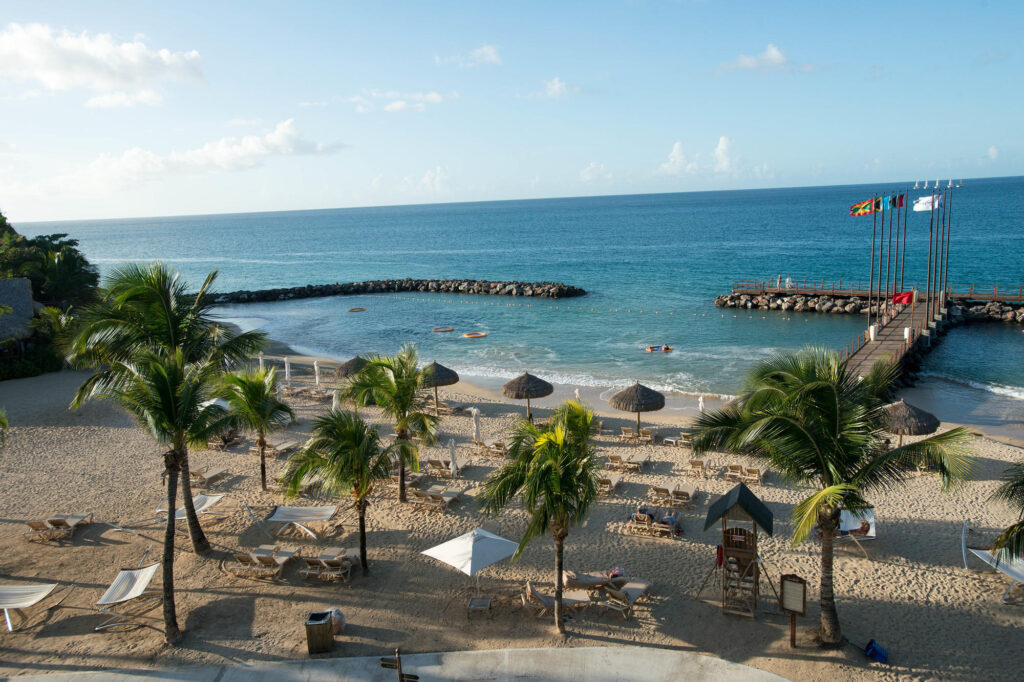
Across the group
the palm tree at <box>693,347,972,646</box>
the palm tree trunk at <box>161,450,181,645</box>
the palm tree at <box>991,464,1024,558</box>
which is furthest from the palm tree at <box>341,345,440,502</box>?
the palm tree at <box>991,464,1024,558</box>

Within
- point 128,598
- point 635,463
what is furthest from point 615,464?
point 128,598

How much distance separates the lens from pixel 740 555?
9773 millimetres

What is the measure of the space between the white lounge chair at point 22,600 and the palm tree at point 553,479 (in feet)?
22.7

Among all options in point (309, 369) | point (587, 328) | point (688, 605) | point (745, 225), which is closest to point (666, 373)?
point (587, 328)

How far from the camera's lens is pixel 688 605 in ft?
32.3

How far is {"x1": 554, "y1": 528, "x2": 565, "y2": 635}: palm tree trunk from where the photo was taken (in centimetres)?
886

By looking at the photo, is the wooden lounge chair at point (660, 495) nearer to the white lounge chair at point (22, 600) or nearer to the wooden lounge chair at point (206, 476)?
the wooden lounge chair at point (206, 476)

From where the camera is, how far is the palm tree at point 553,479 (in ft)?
27.1

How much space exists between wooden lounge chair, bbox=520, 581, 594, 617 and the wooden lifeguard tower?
75.6 inches

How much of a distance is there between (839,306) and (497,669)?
123 ft

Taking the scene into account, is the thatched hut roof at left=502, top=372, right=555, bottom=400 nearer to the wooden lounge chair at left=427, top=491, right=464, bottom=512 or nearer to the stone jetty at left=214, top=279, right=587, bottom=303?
the wooden lounge chair at left=427, top=491, right=464, bottom=512

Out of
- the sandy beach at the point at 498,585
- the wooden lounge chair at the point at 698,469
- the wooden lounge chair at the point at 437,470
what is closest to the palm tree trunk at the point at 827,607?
the sandy beach at the point at 498,585

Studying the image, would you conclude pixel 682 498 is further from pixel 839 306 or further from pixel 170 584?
pixel 839 306

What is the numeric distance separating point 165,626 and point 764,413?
8.76 metres
